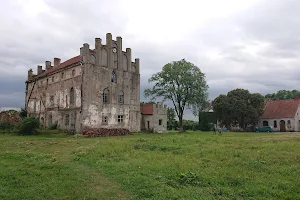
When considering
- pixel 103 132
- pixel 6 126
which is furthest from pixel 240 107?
pixel 6 126

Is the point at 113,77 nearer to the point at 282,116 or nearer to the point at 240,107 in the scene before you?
the point at 240,107

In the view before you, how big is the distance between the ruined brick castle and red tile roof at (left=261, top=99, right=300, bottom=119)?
88.7 ft

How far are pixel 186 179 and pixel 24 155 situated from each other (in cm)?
984

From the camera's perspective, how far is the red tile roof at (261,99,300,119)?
178 feet

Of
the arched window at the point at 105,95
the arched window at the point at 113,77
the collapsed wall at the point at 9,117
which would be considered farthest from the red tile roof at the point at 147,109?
the collapsed wall at the point at 9,117

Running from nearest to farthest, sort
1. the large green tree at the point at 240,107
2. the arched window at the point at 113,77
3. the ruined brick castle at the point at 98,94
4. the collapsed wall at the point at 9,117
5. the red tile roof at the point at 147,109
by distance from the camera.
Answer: the ruined brick castle at the point at 98,94
the collapsed wall at the point at 9,117
the arched window at the point at 113,77
the red tile roof at the point at 147,109
the large green tree at the point at 240,107

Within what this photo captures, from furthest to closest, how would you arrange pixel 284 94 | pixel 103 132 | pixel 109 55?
pixel 284 94, pixel 109 55, pixel 103 132

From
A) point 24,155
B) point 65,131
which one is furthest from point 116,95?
point 24,155

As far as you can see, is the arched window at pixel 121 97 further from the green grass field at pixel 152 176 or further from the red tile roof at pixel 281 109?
the red tile roof at pixel 281 109

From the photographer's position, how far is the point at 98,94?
115 ft

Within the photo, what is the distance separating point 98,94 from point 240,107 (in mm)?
27516

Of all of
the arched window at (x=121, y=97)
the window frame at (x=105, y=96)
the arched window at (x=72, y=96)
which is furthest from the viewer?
the arched window at (x=121, y=97)

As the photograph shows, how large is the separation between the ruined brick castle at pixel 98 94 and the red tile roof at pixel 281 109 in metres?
27.0

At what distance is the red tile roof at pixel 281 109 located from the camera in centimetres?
5412
